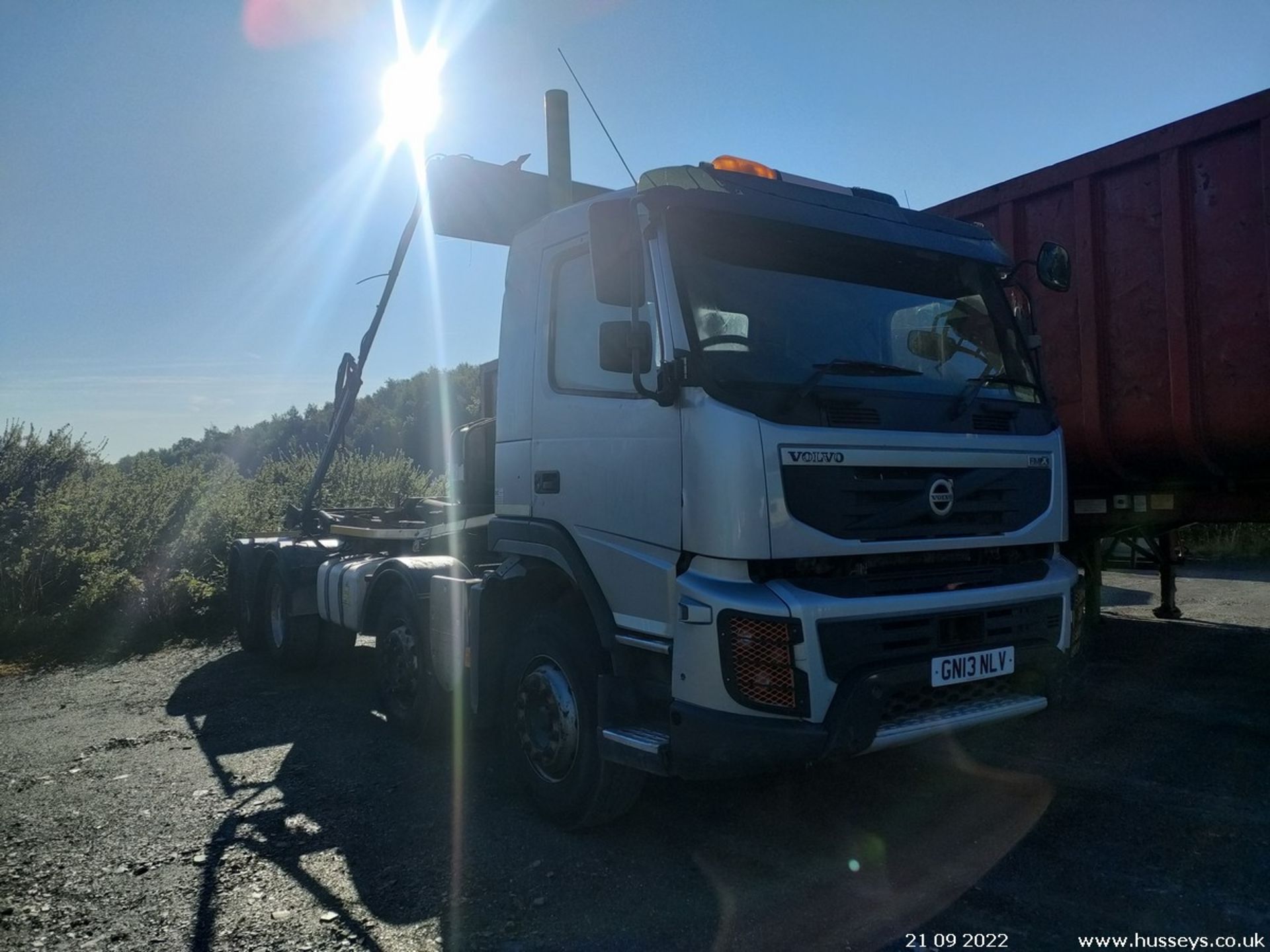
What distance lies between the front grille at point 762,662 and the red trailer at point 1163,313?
3511 millimetres

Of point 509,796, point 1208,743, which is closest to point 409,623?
point 509,796

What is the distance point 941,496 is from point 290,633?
601cm

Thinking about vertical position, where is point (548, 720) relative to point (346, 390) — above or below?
below

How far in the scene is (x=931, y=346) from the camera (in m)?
4.16

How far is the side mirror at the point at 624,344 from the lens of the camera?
11.7 ft

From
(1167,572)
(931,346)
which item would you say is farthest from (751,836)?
(1167,572)

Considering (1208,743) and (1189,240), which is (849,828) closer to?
(1208,743)

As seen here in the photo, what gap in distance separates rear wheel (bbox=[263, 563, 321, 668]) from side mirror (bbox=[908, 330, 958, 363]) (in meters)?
5.78

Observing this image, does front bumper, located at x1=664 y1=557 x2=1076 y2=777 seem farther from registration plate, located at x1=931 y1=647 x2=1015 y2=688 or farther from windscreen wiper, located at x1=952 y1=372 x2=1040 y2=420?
windscreen wiper, located at x1=952 y1=372 x2=1040 y2=420

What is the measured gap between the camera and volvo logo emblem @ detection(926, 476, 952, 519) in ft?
12.2

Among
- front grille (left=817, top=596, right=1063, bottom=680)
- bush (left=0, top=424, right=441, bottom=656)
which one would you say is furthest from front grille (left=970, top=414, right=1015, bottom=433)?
bush (left=0, top=424, right=441, bottom=656)

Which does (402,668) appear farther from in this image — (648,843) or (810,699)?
(810,699)

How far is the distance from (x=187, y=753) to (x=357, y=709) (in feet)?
4.18

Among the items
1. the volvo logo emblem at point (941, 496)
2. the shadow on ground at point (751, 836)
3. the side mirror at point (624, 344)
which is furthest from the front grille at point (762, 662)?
the side mirror at point (624, 344)
